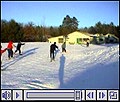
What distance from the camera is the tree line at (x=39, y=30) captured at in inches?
1319

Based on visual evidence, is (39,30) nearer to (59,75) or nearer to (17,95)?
(59,75)

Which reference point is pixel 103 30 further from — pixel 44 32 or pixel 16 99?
pixel 16 99

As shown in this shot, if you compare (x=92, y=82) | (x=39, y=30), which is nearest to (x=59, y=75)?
(x=92, y=82)

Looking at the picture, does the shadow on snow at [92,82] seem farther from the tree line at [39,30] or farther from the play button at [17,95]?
the tree line at [39,30]

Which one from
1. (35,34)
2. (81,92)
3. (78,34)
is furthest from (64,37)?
(81,92)

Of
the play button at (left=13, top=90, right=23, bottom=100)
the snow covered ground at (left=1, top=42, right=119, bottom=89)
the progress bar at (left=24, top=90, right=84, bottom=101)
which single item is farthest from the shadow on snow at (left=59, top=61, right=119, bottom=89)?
the play button at (left=13, top=90, right=23, bottom=100)

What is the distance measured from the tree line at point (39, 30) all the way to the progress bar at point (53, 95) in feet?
87.4

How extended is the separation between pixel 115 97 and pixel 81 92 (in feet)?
2.12

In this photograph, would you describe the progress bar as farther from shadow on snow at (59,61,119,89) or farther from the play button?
shadow on snow at (59,61,119,89)

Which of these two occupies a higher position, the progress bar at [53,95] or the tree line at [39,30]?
the tree line at [39,30]

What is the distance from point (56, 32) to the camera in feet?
191

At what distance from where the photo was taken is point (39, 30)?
50750 millimetres

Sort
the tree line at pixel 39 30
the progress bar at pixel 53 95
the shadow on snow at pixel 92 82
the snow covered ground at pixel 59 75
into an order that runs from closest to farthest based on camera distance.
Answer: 1. the progress bar at pixel 53 95
2. the shadow on snow at pixel 92 82
3. the snow covered ground at pixel 59 75
4. the tree line at pixel 39 30

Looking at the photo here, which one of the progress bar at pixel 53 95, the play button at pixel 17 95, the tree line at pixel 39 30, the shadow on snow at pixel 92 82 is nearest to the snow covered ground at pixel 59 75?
the shadow on snow at pixel 92 82
